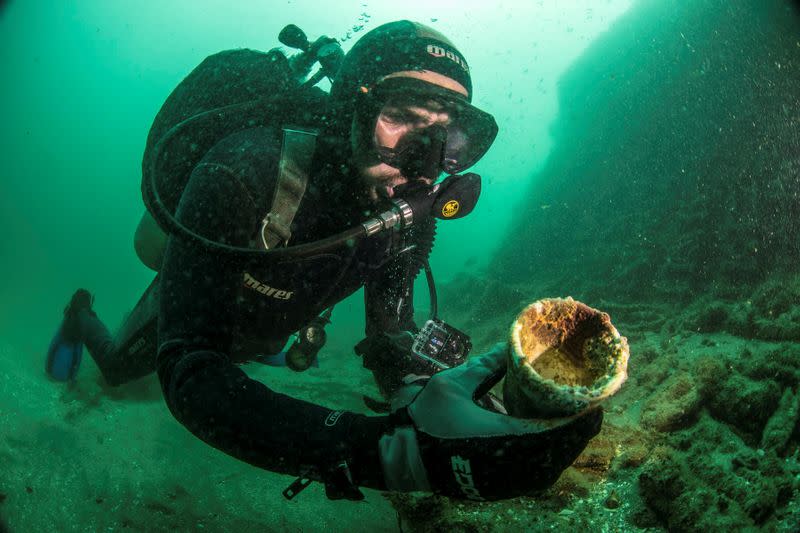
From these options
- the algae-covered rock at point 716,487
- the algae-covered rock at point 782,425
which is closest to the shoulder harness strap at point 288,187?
the algae-covered rock at point 716,487

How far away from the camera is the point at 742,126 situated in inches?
367

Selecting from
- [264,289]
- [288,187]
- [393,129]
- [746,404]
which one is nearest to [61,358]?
[264,289]

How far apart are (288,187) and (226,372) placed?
1.25 metres

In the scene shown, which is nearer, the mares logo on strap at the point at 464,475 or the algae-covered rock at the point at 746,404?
the mares logo on strap at the point at 464,475

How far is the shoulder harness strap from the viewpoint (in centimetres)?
226

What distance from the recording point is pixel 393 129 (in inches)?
104

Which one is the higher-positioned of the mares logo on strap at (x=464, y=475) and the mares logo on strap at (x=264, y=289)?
the mares logo on strap at (x=464, y=475)

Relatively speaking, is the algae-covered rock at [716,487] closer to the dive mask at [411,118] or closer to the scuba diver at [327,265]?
the scuba diver at [327,265]

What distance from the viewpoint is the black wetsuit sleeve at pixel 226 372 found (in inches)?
53.0

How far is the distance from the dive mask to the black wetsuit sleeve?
0.84 m

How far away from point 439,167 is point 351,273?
46.3 inches

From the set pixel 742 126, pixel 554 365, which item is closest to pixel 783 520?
pixel 554 365

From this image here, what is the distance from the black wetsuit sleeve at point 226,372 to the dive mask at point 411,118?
33.0 inches

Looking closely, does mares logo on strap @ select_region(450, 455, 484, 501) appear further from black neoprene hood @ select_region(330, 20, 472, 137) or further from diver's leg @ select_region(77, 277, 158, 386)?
diver's leg @ select_region(77, 277, 158, 386)
